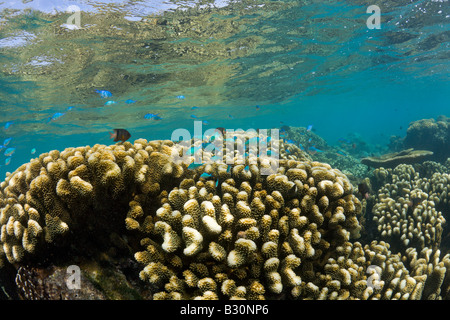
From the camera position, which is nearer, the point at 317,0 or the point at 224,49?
the point at 317,0

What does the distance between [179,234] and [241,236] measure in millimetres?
689

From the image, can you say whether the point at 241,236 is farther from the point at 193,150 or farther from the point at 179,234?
the point at 193,150

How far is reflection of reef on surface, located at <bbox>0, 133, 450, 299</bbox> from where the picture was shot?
2.47 metres

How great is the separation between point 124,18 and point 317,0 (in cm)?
970

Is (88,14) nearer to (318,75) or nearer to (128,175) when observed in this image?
(128,175)

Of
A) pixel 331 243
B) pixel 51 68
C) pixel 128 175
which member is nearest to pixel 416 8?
pixel 331 243

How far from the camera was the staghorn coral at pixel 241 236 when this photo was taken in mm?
2385

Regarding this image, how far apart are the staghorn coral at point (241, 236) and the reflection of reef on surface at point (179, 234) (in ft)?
0.04

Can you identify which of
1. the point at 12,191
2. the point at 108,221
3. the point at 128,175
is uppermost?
the point at 128,175

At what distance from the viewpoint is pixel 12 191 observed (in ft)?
Answer: 10.3

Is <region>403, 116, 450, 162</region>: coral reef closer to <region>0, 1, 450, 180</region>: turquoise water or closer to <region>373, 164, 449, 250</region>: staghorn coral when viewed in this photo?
<region>0, 1, 450, 180</region>: turquoise water

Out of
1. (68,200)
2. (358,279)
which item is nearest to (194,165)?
(68,200)

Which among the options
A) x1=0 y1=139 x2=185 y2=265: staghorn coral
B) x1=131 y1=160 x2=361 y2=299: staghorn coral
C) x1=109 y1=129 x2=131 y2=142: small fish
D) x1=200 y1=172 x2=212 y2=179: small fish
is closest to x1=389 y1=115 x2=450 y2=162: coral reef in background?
x1=131 y1=160 x2=361 y2=299: staghorn coral

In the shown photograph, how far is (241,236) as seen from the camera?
8.37ft
